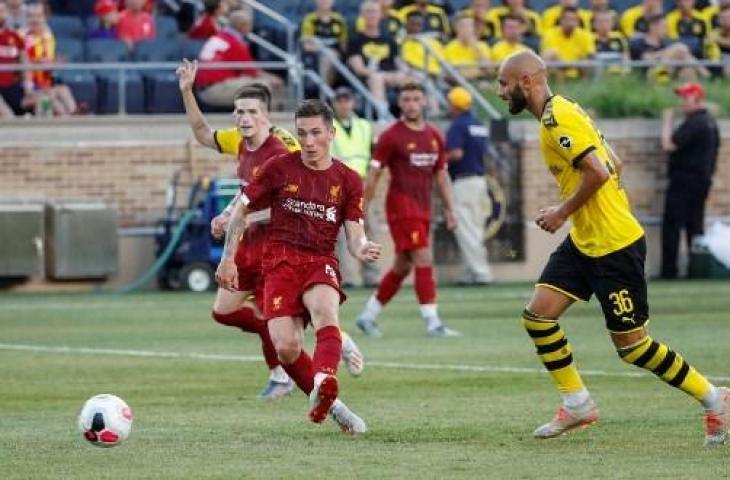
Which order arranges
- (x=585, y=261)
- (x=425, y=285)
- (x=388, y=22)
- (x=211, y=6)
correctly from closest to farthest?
(x=585, y=261)
(x=425, y=285)
(x=211, y=6)
(x=388, y=22)

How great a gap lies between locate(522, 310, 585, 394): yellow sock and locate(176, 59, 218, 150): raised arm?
3.64 metres

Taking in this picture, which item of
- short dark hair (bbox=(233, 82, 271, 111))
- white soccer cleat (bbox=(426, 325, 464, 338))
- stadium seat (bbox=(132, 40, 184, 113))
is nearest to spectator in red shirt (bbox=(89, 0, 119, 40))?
stadium seat (bbox=(132, 40, 184, 113))

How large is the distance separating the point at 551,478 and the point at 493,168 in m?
19.5

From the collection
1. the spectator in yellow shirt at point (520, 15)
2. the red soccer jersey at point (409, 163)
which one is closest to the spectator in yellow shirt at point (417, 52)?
the spectator in yellow shirt at point (520, 15)

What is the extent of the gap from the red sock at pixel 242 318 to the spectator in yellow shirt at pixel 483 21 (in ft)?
52.5

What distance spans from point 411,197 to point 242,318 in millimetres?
6402

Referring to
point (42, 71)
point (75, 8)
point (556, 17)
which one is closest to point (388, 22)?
point (556, 17)

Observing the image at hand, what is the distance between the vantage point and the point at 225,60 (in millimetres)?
26094

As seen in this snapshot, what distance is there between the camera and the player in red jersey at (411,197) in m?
19.1

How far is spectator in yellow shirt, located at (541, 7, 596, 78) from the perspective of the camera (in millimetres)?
28891

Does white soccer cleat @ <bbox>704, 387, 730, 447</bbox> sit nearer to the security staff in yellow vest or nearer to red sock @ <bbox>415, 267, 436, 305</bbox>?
red sock @ <bbox>415, 267, 436, 305</bbox>

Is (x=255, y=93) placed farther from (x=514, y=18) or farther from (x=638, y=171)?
(x=638, y=171)

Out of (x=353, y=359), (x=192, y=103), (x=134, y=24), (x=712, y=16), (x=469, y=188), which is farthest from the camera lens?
(x=712, y=16)

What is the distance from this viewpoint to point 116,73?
26.8 meters
